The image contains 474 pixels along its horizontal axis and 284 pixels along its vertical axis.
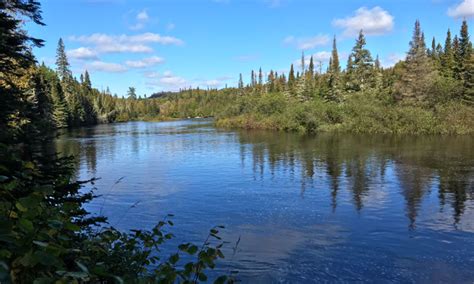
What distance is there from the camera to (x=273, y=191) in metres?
20.2

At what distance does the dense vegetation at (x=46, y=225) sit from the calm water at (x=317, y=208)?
2.03 meters

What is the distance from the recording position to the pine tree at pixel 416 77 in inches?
2267

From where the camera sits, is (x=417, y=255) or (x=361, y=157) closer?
(x=417, y=255)

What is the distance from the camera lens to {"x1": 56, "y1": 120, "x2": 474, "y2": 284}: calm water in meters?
10.9

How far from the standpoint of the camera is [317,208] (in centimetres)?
1652

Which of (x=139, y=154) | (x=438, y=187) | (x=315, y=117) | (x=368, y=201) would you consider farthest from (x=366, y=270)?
(x=315, y=117)

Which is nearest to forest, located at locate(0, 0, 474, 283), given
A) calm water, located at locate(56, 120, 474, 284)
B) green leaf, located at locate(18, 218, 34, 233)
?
green leaf, located at locate(18, 218, 34, 233)

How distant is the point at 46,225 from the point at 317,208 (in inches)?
573

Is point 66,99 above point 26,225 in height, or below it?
above

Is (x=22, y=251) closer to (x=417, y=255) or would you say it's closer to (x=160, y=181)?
(x=417, y=255)

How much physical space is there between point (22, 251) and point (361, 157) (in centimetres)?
3037

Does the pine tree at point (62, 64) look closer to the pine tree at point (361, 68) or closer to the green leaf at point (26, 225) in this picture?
the pine tree at point (361, 68)

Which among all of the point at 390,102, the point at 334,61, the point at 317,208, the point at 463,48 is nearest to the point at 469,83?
the point at 390,102

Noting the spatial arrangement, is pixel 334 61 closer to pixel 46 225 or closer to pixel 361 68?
pixel 361 68
